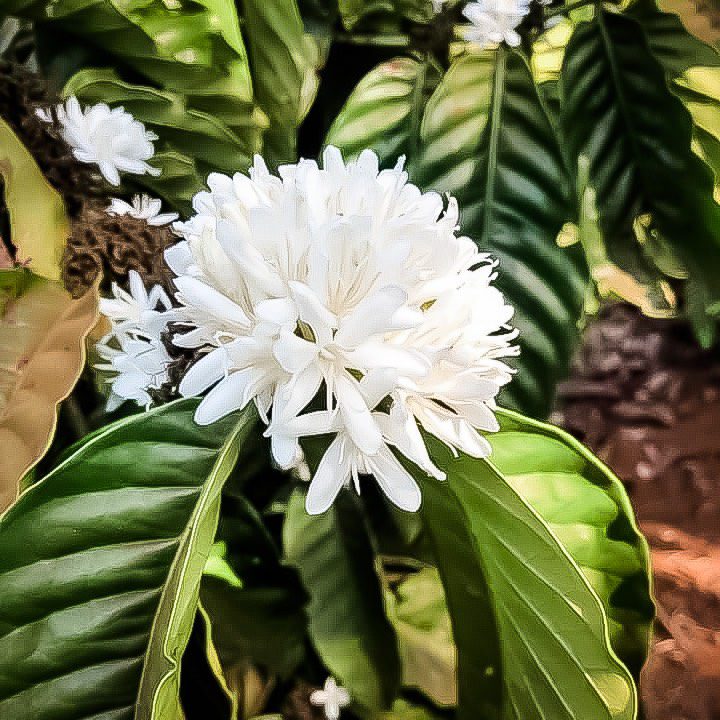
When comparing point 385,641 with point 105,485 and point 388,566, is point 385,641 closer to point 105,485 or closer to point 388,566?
point 388,566

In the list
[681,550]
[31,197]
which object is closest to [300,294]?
[31,197]

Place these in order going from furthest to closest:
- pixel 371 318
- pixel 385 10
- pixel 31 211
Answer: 1. pixel 385 10
2. pixel 31 211
3. pixel 371 318

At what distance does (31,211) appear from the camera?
1.19 ft

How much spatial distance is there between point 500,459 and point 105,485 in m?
0.16

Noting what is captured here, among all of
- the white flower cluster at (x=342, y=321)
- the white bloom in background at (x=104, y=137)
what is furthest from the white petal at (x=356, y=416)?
the white bloom in background at (x=104, y=137)

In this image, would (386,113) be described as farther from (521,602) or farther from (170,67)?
(521,602)

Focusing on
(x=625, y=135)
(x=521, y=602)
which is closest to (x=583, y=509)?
(x=521, y=602)

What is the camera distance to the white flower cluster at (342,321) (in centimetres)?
24

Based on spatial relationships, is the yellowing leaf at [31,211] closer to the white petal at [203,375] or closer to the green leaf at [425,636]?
the white petal at [203,375]

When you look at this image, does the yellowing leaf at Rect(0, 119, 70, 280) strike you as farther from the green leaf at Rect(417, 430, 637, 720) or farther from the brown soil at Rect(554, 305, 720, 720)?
the brown soil at Rect(554, 305, 720, 720)

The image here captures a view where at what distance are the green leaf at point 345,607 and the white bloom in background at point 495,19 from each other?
0.29 meters

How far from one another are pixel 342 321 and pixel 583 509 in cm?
15

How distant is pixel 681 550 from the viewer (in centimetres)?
42

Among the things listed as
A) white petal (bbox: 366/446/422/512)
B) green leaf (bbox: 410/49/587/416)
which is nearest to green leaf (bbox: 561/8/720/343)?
green leaf (bbox: 410/49/587/416)
